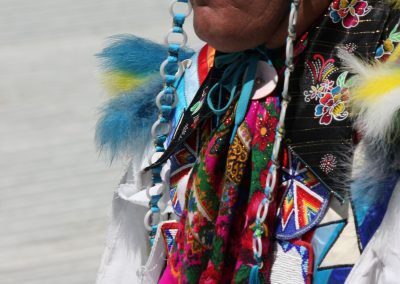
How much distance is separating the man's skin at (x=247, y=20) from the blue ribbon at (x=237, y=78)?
0.18 feet

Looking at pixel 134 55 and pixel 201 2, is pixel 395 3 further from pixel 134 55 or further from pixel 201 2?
pixel 134 55

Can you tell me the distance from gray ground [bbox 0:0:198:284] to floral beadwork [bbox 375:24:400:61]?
143cm

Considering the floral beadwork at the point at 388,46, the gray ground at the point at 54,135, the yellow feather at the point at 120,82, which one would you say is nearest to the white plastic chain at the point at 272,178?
the floral beadwork at the point at 388,46

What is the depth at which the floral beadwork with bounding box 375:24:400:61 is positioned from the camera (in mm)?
1202

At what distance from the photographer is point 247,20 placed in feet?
4.04

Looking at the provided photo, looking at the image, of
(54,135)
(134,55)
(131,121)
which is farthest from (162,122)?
(54,135)

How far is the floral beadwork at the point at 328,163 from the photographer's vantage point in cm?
122

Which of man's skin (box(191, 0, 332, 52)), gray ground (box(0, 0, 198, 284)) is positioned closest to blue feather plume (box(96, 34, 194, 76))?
man's skin (box(191, 0, 332, 52))

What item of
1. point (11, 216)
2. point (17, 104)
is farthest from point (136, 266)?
point (17, 104)

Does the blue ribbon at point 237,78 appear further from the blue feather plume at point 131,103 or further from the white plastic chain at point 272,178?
the blue feather plume at point 131,103

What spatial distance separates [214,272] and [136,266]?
1.25 ft

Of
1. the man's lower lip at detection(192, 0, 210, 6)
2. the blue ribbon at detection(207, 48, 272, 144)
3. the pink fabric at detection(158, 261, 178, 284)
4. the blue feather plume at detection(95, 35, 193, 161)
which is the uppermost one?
the man's lower lip at detection(192, 0, 210, 6)

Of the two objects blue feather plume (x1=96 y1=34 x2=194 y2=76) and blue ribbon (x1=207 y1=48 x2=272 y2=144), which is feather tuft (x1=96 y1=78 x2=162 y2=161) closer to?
blue feather plume (x1=96 y1=34 x2=194 y2=76)

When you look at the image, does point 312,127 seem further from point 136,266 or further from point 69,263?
point 69,263
